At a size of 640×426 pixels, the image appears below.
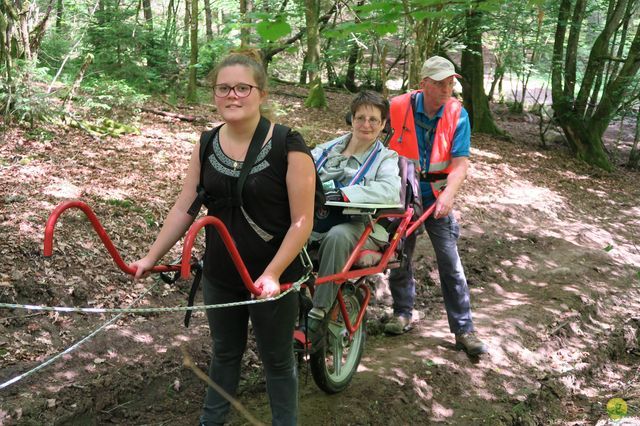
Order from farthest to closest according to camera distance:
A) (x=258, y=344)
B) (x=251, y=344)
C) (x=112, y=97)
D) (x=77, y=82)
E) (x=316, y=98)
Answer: (x=316, y=98), (x=112, y=97), (x=77, y=82), (x=251, y=344), (x=258, y=344)

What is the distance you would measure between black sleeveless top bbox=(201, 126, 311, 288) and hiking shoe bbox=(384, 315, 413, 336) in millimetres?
3028

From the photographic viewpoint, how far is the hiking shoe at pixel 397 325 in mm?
5488

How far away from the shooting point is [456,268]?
5.00m

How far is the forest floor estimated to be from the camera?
4.08m

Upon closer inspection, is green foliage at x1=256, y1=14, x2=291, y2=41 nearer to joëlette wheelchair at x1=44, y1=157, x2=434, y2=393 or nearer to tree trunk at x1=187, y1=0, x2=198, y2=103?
joëlette wheelchair at x1=44, y1=157, x2=434, y2=393

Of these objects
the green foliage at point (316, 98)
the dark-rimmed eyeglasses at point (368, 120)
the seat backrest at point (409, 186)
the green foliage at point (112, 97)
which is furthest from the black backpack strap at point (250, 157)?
the green foliage at point (316, 98)

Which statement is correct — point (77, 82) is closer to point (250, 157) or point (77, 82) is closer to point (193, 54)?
point (193, 54)

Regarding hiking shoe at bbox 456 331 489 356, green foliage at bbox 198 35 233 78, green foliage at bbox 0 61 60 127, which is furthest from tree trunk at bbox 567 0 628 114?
green foliage at bbox 0 61 60 127

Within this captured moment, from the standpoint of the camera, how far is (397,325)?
550 cm

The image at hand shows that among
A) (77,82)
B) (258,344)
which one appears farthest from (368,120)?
(77,82)

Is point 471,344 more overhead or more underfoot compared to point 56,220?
more underfoot

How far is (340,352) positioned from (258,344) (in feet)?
5.18

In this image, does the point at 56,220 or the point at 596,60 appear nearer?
the point at 56,220

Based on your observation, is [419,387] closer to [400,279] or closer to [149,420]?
[400,279]
